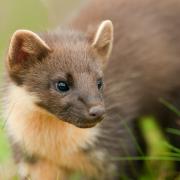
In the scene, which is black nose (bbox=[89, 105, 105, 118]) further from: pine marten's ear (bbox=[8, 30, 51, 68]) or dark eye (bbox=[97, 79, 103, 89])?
pine marten's ear (bbox=[8, 30, 51, 68])

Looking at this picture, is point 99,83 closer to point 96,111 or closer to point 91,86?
point 91,86

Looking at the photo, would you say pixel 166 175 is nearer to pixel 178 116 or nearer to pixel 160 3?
pixel 178 116

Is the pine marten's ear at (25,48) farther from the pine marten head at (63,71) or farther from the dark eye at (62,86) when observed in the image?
the dark eye at (62,86)

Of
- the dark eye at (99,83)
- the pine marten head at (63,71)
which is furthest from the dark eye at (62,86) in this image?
the dark eye at (99,83)

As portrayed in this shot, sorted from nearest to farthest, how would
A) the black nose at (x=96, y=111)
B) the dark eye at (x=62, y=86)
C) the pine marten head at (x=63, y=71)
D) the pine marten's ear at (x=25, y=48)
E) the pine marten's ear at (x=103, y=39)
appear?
1. the black nose at (x=96, y=111)
2. the pine marten head at (x=63, y=71)
3. the dark eye at (x=62, y=86)
4. the pine marten's ear at (x=25, y=48)
5. the pine marten's ear at (x=103, y=39)

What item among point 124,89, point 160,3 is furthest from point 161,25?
point 124,89

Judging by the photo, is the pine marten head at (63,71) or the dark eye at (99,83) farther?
the dark eye at (99,83)
